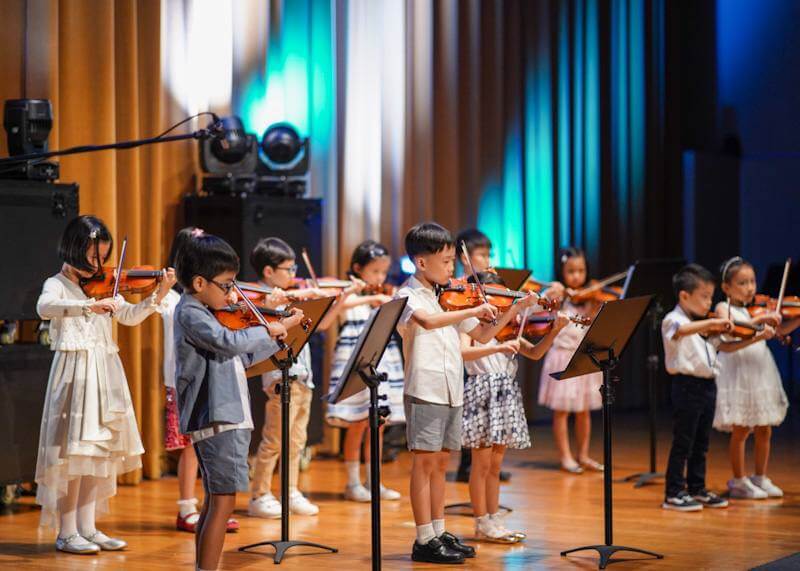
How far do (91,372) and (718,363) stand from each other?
338cm

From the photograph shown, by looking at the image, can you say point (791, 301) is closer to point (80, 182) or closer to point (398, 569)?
point (398, 569)

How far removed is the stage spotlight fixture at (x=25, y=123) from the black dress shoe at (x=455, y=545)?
2.89 m

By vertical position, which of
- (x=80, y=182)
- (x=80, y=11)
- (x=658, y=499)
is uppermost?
(x=80, y=11)

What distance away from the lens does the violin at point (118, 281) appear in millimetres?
5027

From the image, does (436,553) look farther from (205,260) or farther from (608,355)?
(205,260)

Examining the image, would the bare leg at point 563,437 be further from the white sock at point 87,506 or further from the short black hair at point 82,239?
the short black hair at point 82,239

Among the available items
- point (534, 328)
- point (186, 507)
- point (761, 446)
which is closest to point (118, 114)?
point (186, 507)

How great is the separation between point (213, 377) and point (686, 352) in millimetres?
2920

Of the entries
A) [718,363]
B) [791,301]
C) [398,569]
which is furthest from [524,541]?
[791,301]

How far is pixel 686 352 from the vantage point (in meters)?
5.89

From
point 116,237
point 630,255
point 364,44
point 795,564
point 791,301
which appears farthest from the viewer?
point 630,255

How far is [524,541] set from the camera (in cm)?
519

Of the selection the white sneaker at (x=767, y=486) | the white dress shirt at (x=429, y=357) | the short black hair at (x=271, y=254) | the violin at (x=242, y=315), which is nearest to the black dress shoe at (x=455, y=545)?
the white dress shirt at (x=429, y=357)

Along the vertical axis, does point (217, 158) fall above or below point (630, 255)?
above
